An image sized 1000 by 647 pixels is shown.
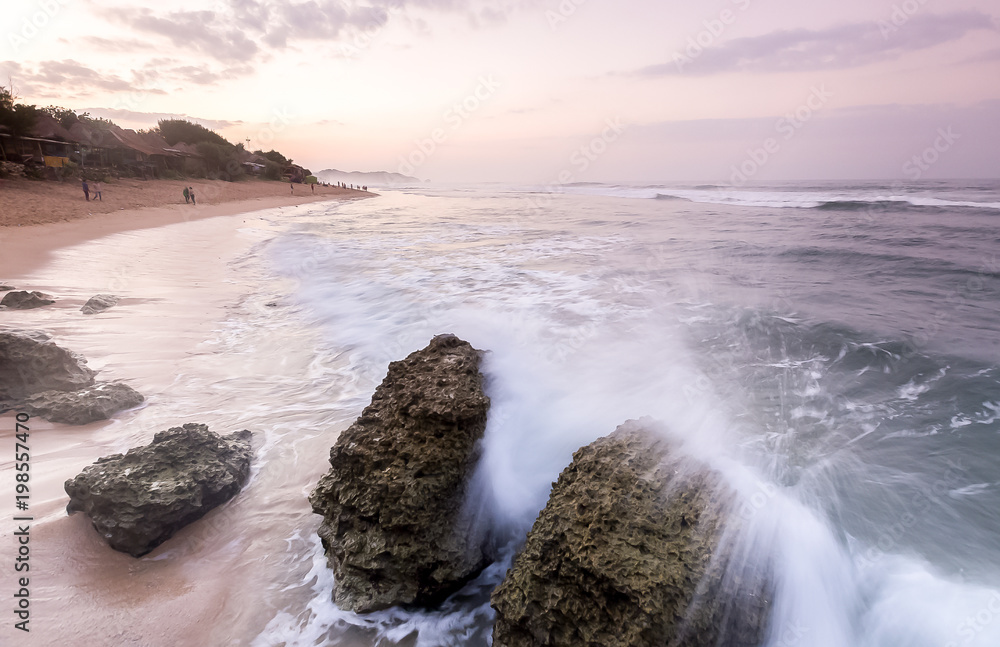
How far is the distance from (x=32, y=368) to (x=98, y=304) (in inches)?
133

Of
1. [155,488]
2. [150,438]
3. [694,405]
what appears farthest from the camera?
[694,405]

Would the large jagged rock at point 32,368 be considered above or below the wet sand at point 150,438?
above

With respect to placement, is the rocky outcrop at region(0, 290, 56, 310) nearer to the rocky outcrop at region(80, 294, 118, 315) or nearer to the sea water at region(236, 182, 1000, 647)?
the rocky outcrop at region(80, 294, 118, 315)

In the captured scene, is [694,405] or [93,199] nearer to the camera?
[694,405]

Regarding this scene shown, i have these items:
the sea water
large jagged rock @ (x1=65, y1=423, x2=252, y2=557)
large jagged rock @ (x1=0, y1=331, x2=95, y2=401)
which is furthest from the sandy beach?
large jagged rock @ (x1=65, y1=423, x2=252, y2=557)

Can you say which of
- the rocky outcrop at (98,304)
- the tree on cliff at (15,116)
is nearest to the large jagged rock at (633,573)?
the rocky outcrop at (98,304)

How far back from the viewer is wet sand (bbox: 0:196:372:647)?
102 inches

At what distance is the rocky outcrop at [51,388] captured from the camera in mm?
4059

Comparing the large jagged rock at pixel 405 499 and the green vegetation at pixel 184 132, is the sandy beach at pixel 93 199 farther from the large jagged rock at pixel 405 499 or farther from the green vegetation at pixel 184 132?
the large jagged rock at pixel 405 499

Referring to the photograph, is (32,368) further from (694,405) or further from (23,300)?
(694,405)

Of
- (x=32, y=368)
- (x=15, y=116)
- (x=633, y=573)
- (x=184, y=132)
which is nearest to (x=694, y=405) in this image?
(x=633, y=573)

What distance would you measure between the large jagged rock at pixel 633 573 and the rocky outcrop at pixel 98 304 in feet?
25.3

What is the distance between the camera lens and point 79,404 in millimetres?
4121

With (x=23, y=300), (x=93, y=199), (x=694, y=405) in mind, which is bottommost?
(x=694, y=405)
